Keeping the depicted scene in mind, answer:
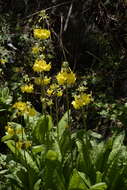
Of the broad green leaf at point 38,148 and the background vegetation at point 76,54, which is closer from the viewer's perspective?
the broad green leaf at point 38,148

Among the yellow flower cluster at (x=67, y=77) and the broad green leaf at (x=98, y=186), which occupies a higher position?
the yellow flower cluster at (x=67, y=77)

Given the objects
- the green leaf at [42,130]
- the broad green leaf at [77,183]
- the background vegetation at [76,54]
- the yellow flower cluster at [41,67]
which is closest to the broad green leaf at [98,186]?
the broad green leaf at [77,183]

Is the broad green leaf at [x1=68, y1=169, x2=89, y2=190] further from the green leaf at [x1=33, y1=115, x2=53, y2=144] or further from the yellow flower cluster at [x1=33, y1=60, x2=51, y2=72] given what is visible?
the green leaf at [x1=33, y1=115, x2=53, y2=144]

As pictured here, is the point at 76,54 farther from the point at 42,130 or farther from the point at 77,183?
the point at 77,183

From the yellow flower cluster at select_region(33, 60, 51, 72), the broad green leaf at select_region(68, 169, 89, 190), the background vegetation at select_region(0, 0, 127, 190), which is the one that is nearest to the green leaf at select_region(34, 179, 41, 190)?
the broad green leaf at select_region(68, 169, 89, 190)

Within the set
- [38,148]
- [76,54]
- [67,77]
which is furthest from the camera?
[76,54]

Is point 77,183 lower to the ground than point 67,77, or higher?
lower

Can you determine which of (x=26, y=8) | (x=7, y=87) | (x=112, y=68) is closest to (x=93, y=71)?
(x=112, y=68)

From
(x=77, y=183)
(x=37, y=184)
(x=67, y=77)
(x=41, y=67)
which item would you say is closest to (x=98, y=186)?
(x=77, y=183)

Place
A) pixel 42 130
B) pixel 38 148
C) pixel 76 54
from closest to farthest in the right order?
pixel 38 148 → pixel 42 130 → pixel 76 54

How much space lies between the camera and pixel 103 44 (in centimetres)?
648

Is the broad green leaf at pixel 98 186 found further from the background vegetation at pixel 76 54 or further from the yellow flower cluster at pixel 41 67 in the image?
the background vegetation at pixel 76 54

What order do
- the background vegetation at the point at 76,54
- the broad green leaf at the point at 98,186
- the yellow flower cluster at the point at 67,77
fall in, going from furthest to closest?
1. the background vegetation at the point at 76,54
2. the broad green leaf at the point at 98,186
3. the yellow flower cluster at the point at 67,77

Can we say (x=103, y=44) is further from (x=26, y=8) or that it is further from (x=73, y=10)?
(x=26, y=8)
